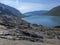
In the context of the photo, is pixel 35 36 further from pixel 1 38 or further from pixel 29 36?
pixel 1 38

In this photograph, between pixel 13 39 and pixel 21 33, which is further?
pixel 21 33

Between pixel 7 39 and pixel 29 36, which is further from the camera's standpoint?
pixel 29 36

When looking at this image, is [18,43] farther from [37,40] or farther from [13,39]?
[37,40]

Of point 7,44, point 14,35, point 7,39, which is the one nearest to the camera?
point 7,44

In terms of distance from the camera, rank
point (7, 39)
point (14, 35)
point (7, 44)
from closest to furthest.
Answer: point (7, 44) < point (7, 39) < point (14, 35)

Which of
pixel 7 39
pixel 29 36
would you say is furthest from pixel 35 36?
pixel 7 39

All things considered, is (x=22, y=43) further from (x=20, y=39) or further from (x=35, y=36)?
(x=35, y=36)

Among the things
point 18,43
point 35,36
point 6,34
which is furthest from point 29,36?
point 18,43
